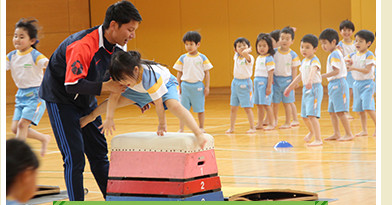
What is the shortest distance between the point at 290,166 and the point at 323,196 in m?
1.54

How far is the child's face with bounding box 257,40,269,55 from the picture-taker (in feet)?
32.9

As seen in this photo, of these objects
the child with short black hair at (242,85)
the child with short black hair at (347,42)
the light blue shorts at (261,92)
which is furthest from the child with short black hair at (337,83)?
the child with short black hair at (347,42)

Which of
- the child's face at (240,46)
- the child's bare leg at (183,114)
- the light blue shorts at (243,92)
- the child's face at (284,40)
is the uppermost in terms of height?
the child's face at (284,40)

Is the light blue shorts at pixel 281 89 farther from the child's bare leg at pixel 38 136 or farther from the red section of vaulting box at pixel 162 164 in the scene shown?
the red section of vaulting box at pixel 162 164

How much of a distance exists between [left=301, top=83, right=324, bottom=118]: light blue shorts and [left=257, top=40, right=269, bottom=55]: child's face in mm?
2013

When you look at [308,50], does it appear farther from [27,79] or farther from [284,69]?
[27,79]

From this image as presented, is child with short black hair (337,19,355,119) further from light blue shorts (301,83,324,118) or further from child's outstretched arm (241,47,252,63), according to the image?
light blue shorts (301,83,324,118)

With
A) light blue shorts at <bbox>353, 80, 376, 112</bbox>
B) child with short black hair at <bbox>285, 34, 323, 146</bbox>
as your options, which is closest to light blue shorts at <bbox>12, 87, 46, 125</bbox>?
child with short black hair at <bbox>285, 34, 323, 146</bbox>

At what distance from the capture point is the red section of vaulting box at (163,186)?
401 cm

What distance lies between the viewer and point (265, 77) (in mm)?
10078

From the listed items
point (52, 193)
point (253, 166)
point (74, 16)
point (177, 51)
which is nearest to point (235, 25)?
point (177, 51)

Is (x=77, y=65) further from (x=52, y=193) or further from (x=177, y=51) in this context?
(x=177, y=51)

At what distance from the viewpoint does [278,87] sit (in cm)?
1039

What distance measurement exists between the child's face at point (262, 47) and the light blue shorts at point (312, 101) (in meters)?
2.01
